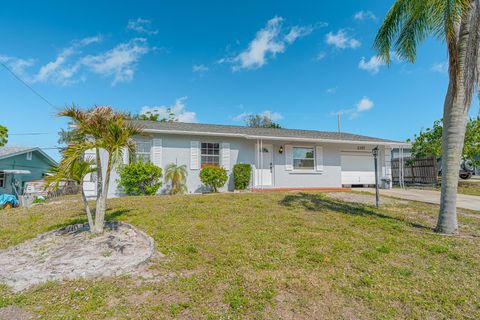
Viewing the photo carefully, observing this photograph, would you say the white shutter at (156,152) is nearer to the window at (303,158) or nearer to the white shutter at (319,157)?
the window at (303,158)

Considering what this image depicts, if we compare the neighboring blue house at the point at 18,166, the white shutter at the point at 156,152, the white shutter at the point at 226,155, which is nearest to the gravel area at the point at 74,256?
the white shutter at the point at 156,152

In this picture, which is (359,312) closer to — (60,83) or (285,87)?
(60,83)

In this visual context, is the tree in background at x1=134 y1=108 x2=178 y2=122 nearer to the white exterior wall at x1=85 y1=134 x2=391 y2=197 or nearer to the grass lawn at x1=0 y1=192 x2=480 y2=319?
the white exterior wall at x1=85 y1=134 x2=391 y2=197

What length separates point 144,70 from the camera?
16016 mm

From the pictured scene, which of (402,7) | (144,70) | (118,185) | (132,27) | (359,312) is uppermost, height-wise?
(132,27)

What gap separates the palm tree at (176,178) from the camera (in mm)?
10930

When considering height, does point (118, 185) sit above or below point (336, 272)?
above

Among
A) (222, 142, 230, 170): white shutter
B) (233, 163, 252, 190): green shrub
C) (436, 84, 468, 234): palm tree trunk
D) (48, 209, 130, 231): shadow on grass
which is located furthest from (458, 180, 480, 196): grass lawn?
(48, 209, 130, 231): shadow on grass

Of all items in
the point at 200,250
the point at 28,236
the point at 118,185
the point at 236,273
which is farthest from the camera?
the point at 118,185

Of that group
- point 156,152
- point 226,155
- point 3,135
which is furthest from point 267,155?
point 3,135

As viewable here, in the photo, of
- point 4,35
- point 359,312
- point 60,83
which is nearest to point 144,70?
point 60,83

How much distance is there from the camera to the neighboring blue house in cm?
1559

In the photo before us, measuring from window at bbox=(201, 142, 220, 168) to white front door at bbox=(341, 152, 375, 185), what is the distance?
792 cm

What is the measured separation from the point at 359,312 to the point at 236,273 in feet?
5.11
